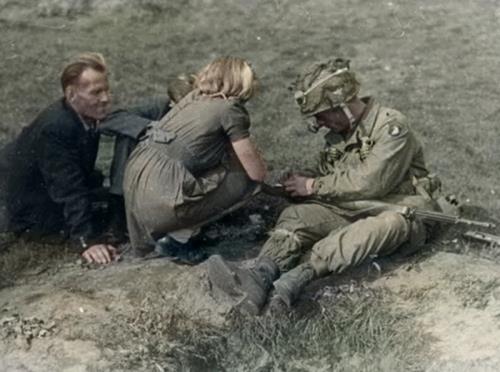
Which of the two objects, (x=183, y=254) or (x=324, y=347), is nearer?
(x=324, y=347)

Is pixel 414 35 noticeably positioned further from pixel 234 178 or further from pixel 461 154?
pixel 234 178

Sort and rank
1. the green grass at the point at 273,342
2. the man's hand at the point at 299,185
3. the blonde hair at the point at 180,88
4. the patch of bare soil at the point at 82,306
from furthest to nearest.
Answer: the blonde hair at the point at 180,88 → the man's hand at the point at 299,185 → the green grass at the point at 273,342 → the patch of bare soil at the point at 82,306

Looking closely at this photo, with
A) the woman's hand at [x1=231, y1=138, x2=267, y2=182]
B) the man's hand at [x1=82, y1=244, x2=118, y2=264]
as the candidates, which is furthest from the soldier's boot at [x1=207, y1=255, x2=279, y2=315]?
the man's hand at [x1=82, y1=244, x2=118, y2=264]

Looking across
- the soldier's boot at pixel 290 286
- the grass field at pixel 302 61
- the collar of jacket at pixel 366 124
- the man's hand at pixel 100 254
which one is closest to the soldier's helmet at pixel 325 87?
the collar of jacket at pixel 366 124

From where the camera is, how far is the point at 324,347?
5.48 meters

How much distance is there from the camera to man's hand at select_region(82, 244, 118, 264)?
6.27 metres

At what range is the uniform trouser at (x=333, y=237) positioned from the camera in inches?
227

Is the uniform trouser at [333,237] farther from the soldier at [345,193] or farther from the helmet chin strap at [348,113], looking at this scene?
the helmet chin strap at [348,113]

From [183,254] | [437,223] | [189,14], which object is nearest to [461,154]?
[437,223]

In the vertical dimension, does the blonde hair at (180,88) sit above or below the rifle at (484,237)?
above

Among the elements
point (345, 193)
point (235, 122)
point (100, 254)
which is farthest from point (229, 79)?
point (100, 254)

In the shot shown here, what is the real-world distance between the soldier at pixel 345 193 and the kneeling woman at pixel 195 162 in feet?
1.19

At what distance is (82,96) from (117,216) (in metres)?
0.81

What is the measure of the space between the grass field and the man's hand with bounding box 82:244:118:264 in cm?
23
